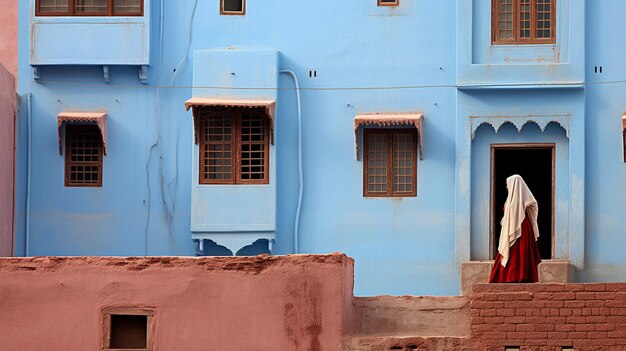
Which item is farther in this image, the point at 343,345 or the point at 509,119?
the point at 509,119

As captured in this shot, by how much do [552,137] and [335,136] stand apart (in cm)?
264

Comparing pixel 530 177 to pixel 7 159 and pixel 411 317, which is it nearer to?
pixel 411 317

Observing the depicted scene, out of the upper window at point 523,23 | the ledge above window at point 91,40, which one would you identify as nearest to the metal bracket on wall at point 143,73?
the ledge above window at point 91,40

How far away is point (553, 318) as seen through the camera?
17625 mm

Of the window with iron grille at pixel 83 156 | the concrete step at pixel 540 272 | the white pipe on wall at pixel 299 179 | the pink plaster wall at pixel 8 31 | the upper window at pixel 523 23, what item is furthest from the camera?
the pink plaster wall at pixel 8 31

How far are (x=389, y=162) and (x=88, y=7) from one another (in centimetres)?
421

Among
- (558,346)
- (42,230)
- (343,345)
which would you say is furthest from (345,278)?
(42,230)

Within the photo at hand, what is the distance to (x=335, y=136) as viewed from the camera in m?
23.3

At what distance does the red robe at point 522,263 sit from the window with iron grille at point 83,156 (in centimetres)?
667

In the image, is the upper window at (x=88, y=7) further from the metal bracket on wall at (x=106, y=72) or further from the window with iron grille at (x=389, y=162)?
the window with iron grille at (x=389, y=162)

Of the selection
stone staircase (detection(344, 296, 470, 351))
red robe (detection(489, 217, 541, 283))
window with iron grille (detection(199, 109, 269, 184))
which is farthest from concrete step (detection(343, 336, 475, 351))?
window with iron grille (detection(199, 109, 269, 184))

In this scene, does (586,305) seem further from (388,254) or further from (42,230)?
(42,230)

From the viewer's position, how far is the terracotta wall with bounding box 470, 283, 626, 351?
17594 mm

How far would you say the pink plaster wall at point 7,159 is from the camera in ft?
73.7
